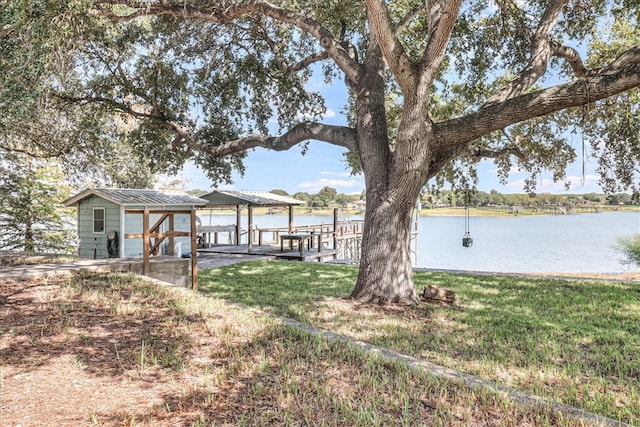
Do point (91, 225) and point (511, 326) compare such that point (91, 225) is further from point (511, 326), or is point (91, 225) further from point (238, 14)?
point (511, 326)

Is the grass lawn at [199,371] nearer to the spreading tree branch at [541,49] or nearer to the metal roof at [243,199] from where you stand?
the spreading tree branch at [541,49]

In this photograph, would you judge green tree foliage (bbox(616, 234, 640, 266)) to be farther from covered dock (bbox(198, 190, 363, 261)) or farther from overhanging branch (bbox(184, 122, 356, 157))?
overhanging branch (bbox(184, 122, 356, 157))

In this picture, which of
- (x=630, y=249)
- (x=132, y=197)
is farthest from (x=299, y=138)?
(x=630, y=249)

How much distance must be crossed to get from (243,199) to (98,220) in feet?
17.5

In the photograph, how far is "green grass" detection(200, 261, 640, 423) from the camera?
149 inches

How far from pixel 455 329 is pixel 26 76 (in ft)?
21.1

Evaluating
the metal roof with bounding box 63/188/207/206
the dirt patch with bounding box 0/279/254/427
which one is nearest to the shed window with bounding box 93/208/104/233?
the metal roof with bounding box 63/188/207/206

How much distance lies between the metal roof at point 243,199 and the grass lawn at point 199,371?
11.2 metres

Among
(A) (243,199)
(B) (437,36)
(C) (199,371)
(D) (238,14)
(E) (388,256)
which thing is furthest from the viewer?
(A) (243,199)

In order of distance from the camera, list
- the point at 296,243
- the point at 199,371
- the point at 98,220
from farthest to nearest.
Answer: the point at 296,243
the point at 98,220
the point at 199,371

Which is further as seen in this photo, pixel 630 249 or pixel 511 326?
pixel 630 249

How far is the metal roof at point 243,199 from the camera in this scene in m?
16.9

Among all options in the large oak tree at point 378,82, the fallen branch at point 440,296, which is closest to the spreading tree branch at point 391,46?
the large oak tree at point 378,82

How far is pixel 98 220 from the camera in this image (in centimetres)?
1409
